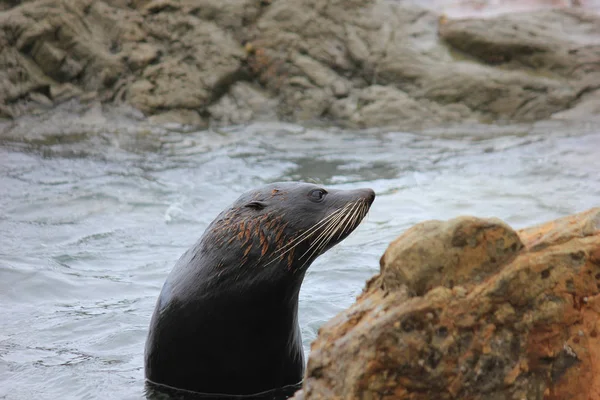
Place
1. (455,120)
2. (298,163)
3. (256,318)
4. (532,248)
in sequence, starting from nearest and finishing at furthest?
(532,248) → (256,318) → (298,163) → (455,120)

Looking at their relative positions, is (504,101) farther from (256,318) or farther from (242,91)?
(256,318)

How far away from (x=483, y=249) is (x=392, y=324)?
0.43 metres

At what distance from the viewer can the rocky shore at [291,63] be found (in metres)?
11.9

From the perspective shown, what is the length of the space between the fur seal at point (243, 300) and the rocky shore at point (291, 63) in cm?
796

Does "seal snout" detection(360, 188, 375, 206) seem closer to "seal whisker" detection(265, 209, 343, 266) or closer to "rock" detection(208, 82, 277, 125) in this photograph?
"seal whisker" detection(265, 209, 343, 266)

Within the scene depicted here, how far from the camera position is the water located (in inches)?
203

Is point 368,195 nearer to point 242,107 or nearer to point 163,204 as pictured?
point 163,204

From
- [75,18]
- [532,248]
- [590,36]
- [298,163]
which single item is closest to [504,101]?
[590,36]

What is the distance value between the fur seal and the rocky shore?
313 inches

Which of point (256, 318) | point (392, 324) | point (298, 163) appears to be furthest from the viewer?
point (298, 163)

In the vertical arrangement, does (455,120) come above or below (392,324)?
below

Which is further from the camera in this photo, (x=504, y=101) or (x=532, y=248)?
(x=504, y=101)

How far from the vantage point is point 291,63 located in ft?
41.4

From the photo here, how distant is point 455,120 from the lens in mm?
12094
